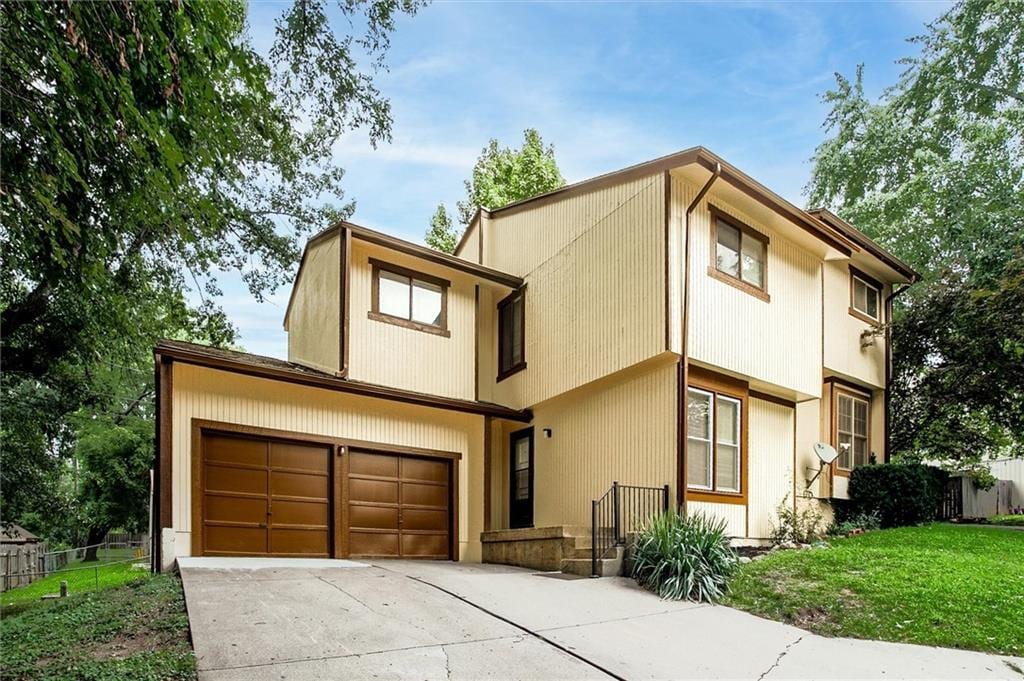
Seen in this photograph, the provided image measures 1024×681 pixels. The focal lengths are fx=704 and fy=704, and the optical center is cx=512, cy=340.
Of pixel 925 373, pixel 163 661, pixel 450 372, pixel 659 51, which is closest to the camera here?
pixel 163 661

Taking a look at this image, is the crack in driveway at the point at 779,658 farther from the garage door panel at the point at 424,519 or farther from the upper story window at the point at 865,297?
the upper story window at the point at 865,297

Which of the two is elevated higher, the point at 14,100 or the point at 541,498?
the point at 14,100

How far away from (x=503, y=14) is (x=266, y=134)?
382 centimetres

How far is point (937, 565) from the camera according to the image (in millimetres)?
9094

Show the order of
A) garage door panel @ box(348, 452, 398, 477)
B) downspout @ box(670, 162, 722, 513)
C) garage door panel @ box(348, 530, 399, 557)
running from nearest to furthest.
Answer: downspout @ box(670, 162, 722, 513) < garage door panel @ box(348, 530, 399, 557) < garage door panel @ box(348, 452, 398, 477)

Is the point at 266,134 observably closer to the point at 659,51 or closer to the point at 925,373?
the point at 659,51

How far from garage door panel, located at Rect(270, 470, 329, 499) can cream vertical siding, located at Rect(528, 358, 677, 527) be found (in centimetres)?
407

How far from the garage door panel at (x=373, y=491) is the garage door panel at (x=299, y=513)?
1.86ft

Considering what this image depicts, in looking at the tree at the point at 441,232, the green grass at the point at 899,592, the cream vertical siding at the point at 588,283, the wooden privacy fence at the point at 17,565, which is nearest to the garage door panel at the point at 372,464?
the cream vertical siding at the point at 588,283

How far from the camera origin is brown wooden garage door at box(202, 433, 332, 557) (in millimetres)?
11016

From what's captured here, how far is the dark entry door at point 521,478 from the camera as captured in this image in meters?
14.0

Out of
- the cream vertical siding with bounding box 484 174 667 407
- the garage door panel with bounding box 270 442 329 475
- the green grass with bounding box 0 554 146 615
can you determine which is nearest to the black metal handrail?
the cream vertical siding with bounding box 484 174 667 407

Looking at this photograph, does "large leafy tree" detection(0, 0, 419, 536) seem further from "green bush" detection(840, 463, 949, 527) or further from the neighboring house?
"green bush" detection(840, 463, 949, 527)

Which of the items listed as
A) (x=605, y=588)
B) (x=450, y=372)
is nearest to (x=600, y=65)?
(x=450, y=372)
